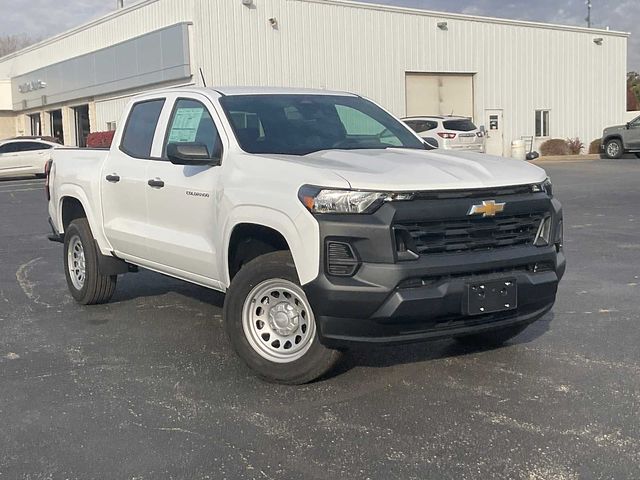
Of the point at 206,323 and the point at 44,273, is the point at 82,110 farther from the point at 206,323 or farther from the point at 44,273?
the point at 206,323

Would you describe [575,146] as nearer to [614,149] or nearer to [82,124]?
[614,149]

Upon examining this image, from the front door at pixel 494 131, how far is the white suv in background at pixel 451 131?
1001cm

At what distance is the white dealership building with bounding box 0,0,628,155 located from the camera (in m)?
28.5

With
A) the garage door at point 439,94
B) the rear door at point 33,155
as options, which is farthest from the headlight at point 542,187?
the garage door at point 439,94

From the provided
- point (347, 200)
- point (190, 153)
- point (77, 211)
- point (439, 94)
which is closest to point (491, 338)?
point (347, 200)

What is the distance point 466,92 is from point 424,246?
31.5 meters

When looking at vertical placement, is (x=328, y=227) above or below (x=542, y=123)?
below

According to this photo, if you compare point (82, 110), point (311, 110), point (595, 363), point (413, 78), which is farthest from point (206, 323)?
point (82, 110)

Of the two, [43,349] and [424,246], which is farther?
[43,349]

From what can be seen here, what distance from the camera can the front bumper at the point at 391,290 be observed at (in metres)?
4.26

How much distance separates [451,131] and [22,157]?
576 inches

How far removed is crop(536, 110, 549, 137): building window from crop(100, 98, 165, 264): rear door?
1290 inches

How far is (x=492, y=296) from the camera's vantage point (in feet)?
14.8

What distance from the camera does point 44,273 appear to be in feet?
29.7
